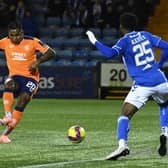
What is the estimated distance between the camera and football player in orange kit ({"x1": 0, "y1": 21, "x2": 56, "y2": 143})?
36.1 ft

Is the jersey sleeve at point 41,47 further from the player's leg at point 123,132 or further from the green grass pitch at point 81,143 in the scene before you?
the player's leg at point 123,132

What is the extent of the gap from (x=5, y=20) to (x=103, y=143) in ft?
49.9

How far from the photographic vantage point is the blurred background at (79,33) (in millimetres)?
23172

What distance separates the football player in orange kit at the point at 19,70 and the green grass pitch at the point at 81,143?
423 millimetres

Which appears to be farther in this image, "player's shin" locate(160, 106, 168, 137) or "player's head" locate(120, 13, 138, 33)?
"player's shin" locate(160, 106, 168, 137)

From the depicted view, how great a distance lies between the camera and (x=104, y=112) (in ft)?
59.0

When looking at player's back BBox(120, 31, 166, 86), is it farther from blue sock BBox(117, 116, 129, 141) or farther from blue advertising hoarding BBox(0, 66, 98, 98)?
blue advertising hoarding BBox(0, 66, 98, 98)

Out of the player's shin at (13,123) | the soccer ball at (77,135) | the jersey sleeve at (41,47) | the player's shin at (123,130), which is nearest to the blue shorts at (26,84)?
the player's shin at (13,123)

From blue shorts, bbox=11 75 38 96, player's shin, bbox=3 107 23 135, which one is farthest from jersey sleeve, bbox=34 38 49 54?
player's shin, bbox=3 107 23 135

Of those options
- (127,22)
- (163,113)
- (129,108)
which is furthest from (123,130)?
(127,22)

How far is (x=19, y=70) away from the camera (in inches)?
441

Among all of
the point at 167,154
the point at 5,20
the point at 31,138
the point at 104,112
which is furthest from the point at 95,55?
the point at 167,154

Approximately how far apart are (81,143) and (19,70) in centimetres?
150

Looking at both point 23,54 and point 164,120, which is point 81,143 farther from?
point 164,120
